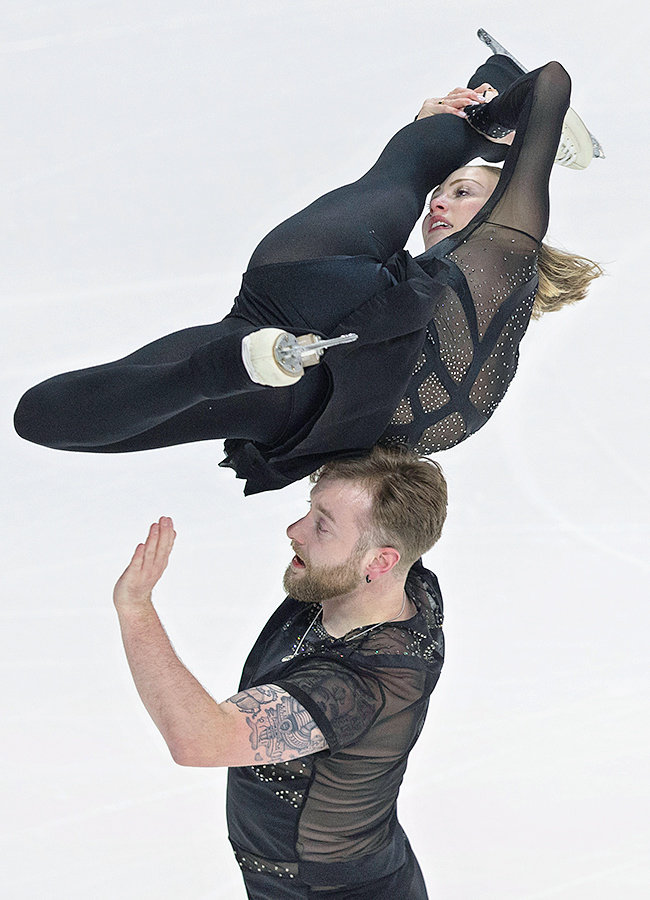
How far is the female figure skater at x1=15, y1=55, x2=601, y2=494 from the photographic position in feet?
7.29

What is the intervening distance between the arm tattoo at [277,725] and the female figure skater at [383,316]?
1.46 feet

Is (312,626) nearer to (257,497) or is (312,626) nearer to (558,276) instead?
(558,276)

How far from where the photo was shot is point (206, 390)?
1973mm

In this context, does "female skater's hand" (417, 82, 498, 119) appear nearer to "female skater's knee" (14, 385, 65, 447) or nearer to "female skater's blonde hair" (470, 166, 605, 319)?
"female skater's blonde hair" (470, 166, 605, 319)

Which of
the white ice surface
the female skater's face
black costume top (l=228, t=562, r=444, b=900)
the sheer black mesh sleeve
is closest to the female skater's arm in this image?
the sheer black mesh sleeve

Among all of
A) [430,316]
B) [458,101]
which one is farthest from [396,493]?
[458,101]

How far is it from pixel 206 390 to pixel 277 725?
838mm

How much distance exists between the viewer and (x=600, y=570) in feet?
14.6

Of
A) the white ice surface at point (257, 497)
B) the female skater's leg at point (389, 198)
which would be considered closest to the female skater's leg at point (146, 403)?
the female skater's leg at point (389, 198)

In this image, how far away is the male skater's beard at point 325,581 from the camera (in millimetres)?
2691

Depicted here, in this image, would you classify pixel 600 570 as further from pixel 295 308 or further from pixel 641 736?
pixel 295 308

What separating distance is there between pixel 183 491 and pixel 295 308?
2.17 meters

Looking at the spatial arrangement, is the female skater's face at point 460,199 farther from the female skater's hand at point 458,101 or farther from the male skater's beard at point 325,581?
the male skater's beard at point 325,581

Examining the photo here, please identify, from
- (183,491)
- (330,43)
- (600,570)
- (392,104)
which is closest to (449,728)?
(600,570)
